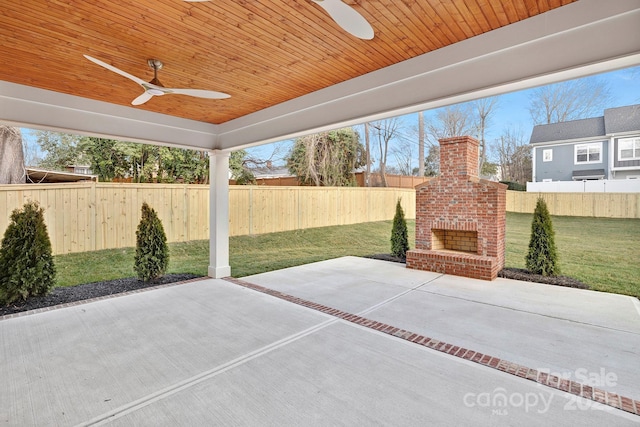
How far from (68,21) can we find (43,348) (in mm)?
2915

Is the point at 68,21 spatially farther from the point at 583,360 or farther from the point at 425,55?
the point at 583,360

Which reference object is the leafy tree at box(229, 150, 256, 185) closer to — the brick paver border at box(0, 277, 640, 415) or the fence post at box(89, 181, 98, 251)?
the fence post at box(89, 181, 98, 251)

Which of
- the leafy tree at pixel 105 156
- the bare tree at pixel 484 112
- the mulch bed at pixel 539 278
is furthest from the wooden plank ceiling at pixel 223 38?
the bare tree at pixel 484 112

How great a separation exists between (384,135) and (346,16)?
14.0 m

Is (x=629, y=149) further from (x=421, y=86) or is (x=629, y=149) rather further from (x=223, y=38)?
(x=223, y=38)

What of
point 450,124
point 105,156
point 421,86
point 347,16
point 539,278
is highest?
point 450,124

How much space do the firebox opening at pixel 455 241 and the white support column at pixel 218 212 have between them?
13.8ft

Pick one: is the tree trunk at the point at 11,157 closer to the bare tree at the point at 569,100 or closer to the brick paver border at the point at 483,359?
the brick paver border at the point at 483,359

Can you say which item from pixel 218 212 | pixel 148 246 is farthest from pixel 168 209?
pixel 218 212

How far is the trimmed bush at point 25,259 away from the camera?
4.10 metres

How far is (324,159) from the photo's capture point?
12.1m

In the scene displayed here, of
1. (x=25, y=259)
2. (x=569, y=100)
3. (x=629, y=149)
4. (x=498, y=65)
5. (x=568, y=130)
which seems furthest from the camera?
(x=568, y=130)

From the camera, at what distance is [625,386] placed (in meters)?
2.33

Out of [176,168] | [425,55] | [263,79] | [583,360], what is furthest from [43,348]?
[176,168]
